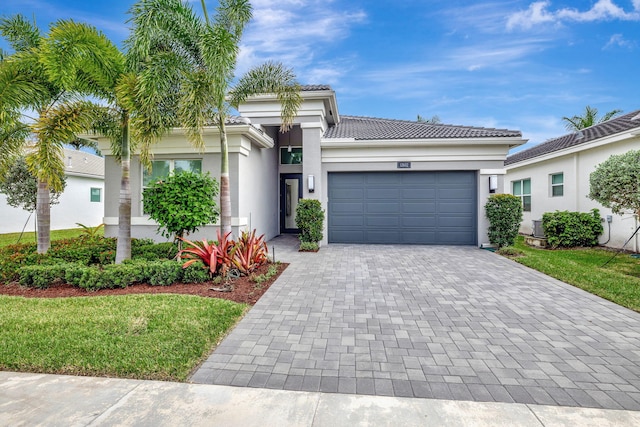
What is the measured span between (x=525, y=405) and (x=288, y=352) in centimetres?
222

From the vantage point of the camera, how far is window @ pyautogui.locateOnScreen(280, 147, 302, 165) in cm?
1430

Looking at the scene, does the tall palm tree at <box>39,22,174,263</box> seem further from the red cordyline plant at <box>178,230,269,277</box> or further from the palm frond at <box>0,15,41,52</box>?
the palm frond at <box>0,15,41,52</box>

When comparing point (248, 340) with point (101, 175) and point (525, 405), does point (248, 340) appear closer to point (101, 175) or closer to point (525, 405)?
point (525, 405)

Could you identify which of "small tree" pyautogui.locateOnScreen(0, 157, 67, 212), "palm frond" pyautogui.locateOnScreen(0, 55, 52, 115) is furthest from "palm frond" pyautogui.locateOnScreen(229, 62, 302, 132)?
"small tree" pyautogui.locateOnScreen(0, 157, 67, 212)

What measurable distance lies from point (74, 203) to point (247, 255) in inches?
675

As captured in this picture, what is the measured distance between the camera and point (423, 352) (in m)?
3.49

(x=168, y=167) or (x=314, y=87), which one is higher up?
(x=314, y=87)

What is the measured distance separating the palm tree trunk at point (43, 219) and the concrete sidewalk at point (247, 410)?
20.7 feet

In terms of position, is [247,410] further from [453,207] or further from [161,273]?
[453,207]

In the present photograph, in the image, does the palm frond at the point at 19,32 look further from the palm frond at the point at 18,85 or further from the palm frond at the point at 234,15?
the palm frond at the point at 234,15

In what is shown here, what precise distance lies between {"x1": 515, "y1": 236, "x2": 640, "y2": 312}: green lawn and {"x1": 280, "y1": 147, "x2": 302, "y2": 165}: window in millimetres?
9339

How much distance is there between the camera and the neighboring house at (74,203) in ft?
52.0

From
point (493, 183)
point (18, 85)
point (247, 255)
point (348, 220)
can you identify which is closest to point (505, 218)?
point (493, 183)

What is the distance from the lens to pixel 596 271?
7172 mm
